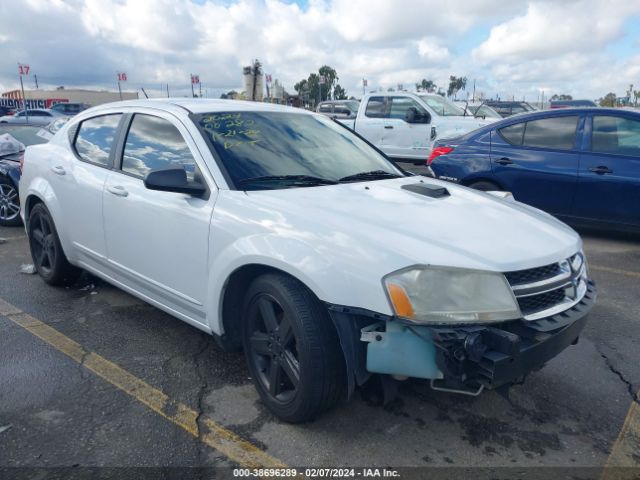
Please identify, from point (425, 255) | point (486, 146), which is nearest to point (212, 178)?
point (425, 255)

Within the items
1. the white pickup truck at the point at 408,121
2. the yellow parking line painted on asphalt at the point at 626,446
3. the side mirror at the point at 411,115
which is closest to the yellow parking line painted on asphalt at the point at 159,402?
the yellow parking line painted on asphalt at the point at 626,446

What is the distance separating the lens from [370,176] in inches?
141

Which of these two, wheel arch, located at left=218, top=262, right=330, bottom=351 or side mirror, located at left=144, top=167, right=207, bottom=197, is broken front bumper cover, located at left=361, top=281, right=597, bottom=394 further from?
side mirror, located at left=144, top=167, right=207, bottom=197

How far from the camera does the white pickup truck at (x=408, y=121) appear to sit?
37.5ft

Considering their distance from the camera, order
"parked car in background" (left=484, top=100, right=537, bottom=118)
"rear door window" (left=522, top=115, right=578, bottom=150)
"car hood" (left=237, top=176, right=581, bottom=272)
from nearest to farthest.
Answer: "car hood" (left=237, top=176, right=581, bottom=272) < "rear door window" (left=522, top=115, right=578, bottom=150) < "parked car in background" (left=484, top=100, right=537, bottom=118)

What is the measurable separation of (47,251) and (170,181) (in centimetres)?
246

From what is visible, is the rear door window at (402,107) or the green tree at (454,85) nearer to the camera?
the rear door window at (402,107)

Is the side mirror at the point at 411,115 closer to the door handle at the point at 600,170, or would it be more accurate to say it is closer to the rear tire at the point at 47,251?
the door handle at the point at 600,170

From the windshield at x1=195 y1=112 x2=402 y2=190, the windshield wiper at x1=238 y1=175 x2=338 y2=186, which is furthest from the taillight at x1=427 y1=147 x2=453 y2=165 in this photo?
the windshield wiper at x1=238 y1=175 x2=338 y2=186

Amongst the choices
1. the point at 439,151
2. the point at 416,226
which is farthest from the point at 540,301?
the point at 439,151

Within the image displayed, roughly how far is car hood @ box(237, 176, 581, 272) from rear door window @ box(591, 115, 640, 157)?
144 inches

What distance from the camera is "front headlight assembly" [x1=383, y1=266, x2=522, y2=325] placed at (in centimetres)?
229

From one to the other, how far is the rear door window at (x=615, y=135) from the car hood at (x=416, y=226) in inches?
144

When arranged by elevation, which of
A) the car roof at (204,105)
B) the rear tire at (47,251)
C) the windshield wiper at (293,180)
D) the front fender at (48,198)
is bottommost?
the rear tire at (47,251)
